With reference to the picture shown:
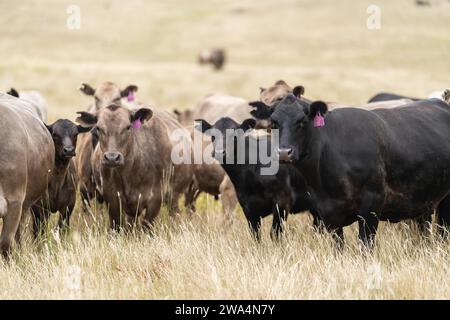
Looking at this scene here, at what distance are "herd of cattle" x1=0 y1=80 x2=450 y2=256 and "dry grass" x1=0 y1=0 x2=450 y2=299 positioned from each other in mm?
318

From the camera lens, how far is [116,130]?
8.23 m

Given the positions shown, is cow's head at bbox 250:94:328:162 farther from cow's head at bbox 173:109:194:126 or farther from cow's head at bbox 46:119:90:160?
cow's head at bbox 173:109:194:126

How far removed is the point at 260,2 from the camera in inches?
3024

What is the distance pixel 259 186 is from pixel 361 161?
167 cm

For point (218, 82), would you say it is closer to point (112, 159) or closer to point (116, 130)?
point (116, 130)

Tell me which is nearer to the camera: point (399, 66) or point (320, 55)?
point (399, 66)

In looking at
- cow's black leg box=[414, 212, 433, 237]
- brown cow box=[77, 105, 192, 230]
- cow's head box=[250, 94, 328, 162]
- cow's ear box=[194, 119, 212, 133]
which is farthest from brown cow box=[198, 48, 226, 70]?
cow's head box=[250, 94, 328, 162]

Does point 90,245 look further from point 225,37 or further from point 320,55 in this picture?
point 225,37

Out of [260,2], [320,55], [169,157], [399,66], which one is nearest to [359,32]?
[320,55]

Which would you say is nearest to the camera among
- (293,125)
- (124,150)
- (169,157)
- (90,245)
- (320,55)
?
(293,125)

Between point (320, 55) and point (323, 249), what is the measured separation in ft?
150

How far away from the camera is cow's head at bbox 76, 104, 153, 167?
26.2ft

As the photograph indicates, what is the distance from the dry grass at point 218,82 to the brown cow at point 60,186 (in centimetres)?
28

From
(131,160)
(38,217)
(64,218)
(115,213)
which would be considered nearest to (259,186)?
(131,160)
